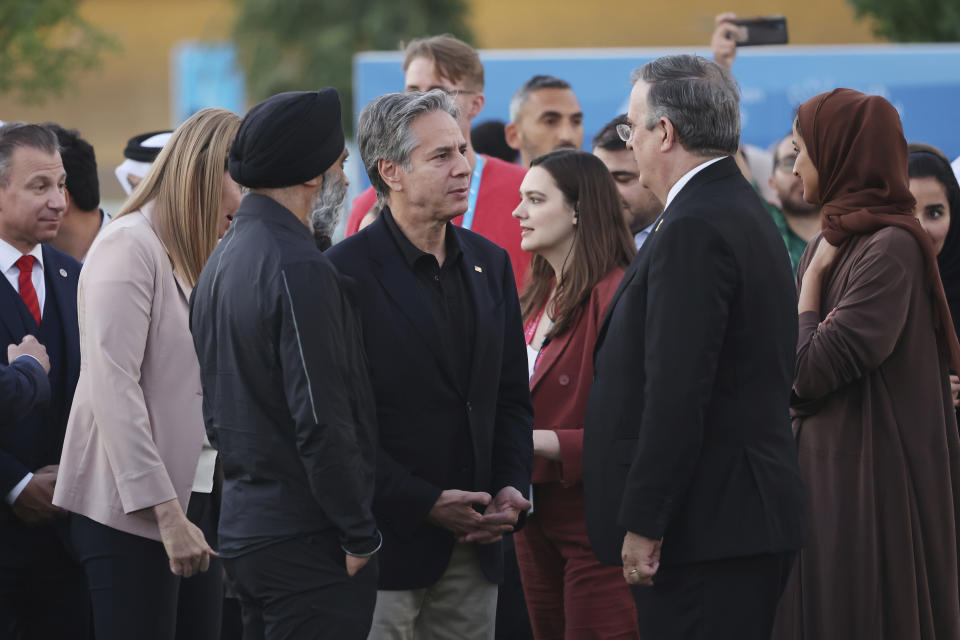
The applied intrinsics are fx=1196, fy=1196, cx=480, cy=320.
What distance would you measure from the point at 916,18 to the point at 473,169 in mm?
7134

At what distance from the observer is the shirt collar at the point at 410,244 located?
319 centimetres

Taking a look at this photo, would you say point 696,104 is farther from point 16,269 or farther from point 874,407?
point 16,269

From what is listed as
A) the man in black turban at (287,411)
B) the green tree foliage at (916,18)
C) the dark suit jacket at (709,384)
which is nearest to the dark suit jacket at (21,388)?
the man in black turban at (287,411)

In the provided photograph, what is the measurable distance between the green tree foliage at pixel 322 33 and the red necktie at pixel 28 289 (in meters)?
18.7

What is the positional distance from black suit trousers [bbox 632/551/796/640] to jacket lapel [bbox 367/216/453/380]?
2.58 feet

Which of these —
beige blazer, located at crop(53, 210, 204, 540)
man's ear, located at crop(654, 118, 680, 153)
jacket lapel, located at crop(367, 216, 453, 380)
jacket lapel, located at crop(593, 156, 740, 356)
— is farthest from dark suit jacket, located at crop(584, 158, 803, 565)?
beige blazer, located at crop(53, 210, 204, 540)

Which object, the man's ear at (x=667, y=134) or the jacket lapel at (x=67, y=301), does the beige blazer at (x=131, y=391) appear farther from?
the man's ear at (x=667, y=134)

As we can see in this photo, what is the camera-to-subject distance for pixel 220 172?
3410mm

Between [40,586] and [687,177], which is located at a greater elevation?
[687,177]

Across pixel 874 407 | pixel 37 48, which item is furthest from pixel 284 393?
pixel 37 48

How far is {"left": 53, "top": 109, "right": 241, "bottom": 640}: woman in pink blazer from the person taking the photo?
3154 millimetres

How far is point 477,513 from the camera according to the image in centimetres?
312

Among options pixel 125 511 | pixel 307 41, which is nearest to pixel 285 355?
pixel 125 511

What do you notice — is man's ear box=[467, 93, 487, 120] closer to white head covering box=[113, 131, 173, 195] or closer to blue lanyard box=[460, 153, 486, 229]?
blue lanyard box=[460, 153, 486, 229]
